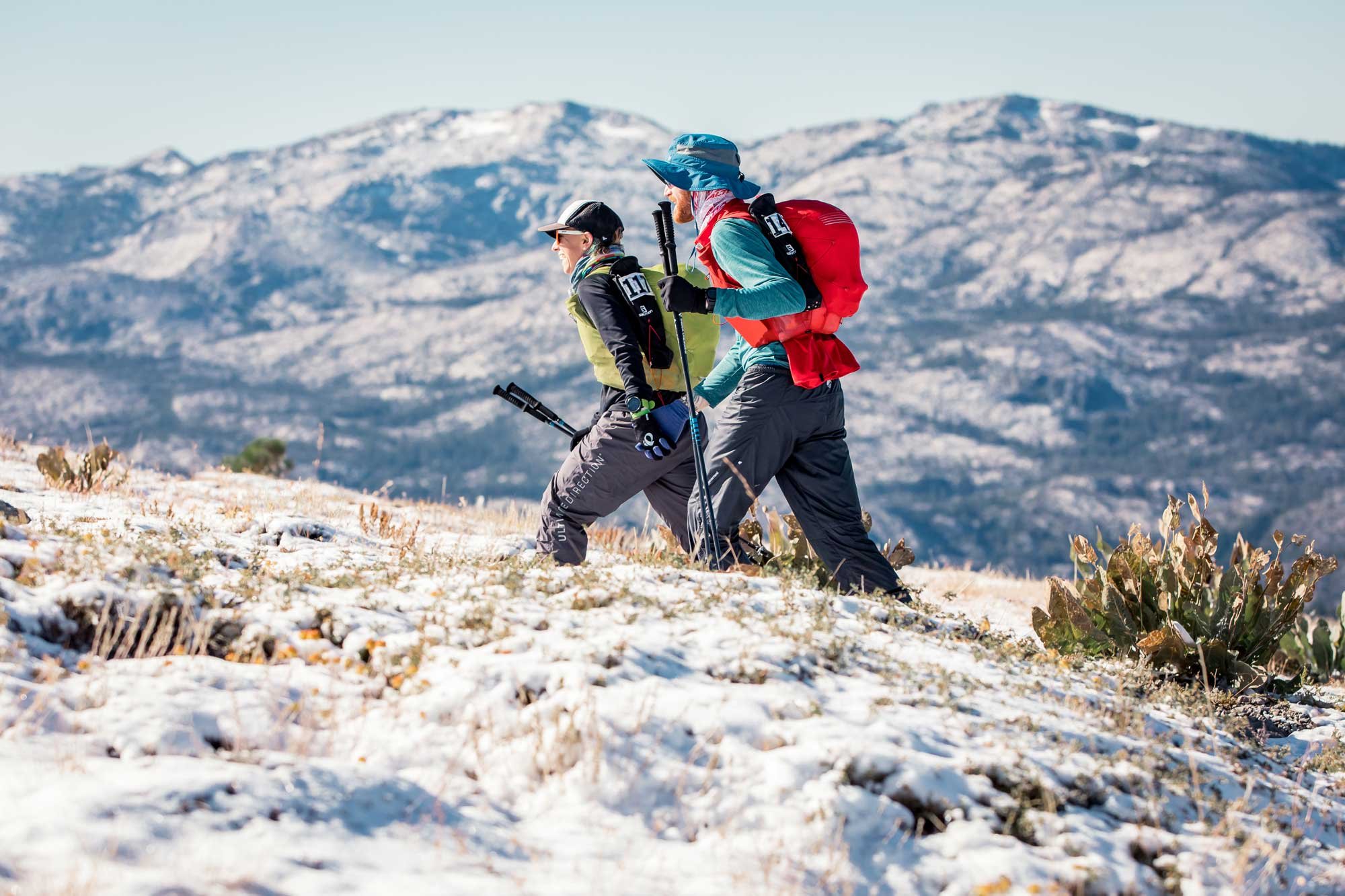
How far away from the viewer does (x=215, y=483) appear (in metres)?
13.0

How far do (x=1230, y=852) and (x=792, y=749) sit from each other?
1.31 m

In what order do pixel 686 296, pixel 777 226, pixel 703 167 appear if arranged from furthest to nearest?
1. pixel 703 167
2. pixel 777 226
3. pixel 686 296

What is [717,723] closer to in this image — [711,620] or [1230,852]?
[711,620]

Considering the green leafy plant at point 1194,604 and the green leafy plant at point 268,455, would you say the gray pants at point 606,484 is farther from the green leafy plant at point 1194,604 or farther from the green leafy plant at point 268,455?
the green leafy plant at point 268,455

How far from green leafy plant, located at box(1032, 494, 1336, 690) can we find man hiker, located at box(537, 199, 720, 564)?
6.89 ft

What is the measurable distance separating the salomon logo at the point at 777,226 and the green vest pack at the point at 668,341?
30.2 inches

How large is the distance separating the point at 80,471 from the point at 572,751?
8.01 m

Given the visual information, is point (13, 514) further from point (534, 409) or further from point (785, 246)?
point (785, 246)

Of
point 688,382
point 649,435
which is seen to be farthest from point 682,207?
point 649,435

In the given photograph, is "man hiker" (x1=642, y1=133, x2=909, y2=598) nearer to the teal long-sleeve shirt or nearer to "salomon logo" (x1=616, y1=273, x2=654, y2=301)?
the teal long-sleeve shirt

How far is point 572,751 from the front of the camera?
351 cm

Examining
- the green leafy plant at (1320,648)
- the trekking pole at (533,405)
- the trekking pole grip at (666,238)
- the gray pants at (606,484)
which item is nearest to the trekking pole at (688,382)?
the trekking pole grip at (666,238)

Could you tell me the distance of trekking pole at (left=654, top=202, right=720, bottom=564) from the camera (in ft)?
18.6

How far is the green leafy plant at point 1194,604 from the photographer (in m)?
5.83
